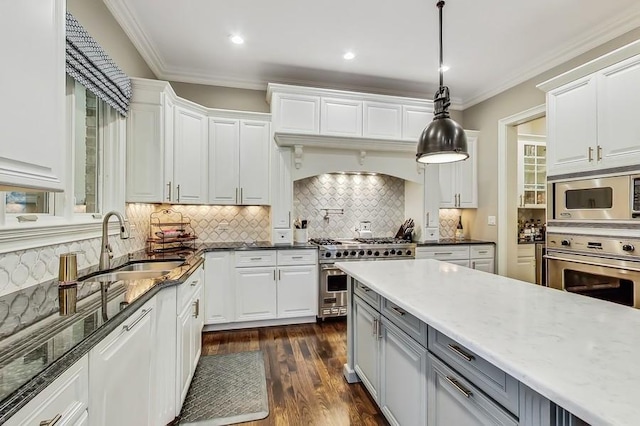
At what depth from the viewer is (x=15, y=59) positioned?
1.00m

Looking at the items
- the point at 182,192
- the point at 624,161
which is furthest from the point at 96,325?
the point at 624,161

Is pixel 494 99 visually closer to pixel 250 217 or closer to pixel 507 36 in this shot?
pixel 507 36

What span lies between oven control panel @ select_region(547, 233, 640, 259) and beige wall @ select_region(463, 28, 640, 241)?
1388 millimetres

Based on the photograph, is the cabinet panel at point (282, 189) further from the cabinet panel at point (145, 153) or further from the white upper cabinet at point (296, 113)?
the cabinet panel at point (145, 153)

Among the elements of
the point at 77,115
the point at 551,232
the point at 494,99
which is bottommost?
the point at 551,232

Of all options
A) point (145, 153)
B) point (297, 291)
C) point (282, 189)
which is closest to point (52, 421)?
point (145, 153)

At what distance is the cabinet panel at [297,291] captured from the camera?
3574 mm

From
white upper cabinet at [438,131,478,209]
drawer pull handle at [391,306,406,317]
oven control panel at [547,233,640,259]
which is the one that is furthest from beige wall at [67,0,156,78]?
oven control panel at [547,233,640,259]

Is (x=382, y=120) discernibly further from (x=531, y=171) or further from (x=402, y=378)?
(x=402, y=378)

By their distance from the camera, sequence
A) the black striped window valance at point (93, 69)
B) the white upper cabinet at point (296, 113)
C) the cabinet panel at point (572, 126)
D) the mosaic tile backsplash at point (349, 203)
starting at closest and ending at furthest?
the black striped window valance at point (93, 69) → the cabinet panel at point (572, 126) → the white upper cabinet at point (296, 113) → the mosaic tile backsplash at point (349, 203)

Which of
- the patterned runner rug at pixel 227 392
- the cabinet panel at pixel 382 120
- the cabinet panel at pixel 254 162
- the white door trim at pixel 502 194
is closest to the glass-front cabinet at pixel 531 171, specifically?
the white door trim at pixel 502 194

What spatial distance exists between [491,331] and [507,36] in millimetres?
3172

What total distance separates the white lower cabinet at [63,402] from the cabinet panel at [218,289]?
2410 millimetres

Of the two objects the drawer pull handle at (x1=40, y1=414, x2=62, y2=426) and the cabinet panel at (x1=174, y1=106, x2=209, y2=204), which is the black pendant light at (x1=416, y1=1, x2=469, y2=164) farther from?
the cabinet panel at (x1=174, y1=106, x2=209, y2=204)
